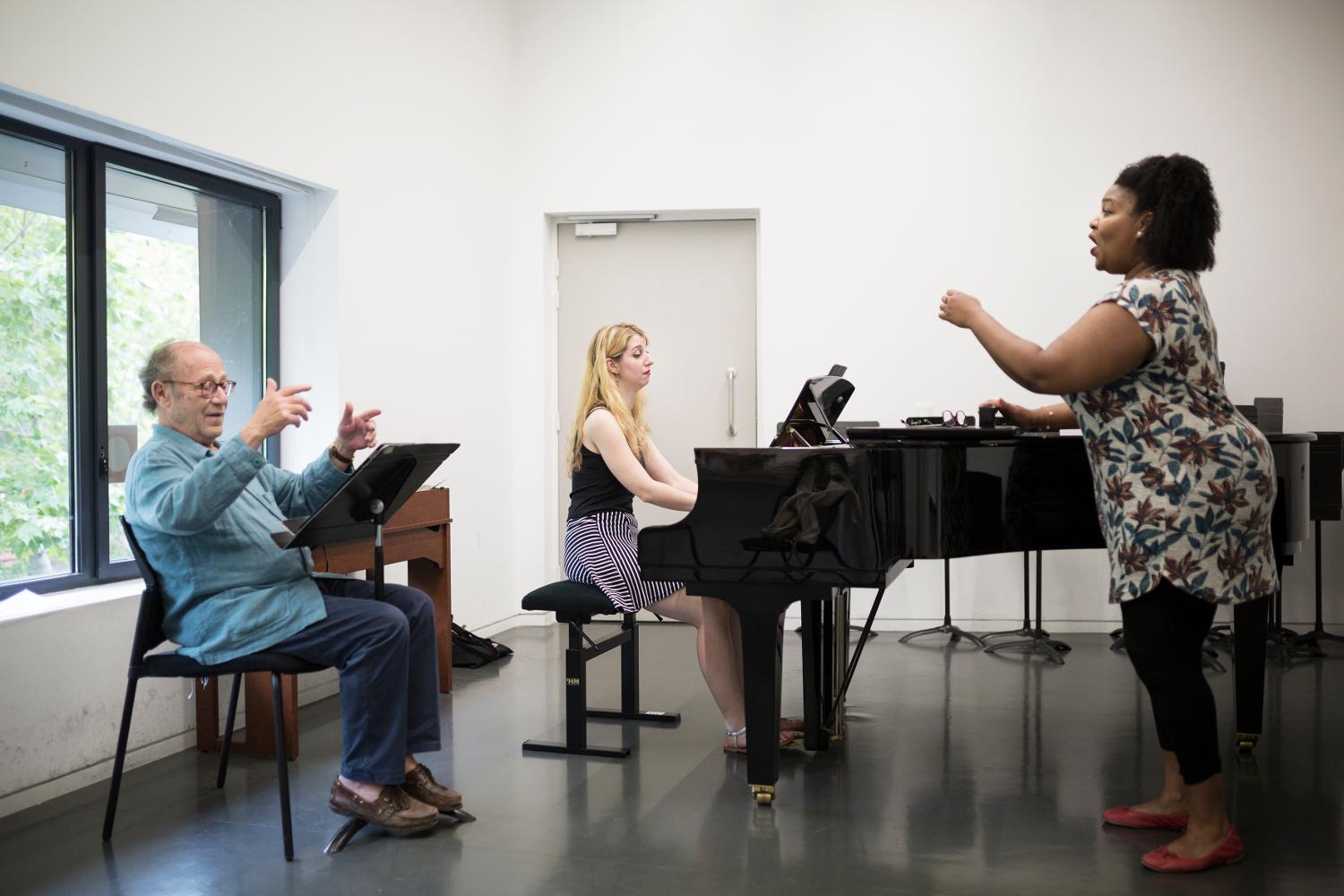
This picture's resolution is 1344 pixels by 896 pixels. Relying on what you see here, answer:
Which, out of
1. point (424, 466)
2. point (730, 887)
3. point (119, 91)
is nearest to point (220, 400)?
point (424, 466)

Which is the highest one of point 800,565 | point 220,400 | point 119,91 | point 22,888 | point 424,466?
point 119,91

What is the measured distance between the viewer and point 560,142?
19.6ft

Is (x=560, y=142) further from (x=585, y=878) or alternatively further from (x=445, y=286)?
(x=585, y=878)

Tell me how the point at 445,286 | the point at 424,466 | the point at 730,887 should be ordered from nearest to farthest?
the point at 730,887
the point at 424,466
the point at 445,286

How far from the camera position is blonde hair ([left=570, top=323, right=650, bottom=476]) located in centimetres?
344

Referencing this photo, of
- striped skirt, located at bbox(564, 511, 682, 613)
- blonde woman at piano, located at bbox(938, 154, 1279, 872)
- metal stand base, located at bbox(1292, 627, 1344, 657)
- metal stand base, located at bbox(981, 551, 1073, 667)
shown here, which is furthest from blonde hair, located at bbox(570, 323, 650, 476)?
metal stand base, located at bbox(1292, 627, 1344, 657)

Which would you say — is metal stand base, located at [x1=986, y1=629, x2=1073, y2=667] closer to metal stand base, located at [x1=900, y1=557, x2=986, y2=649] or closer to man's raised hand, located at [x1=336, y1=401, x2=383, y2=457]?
metal stand base, located at [x1=900, y1=557, x2=986, y2=649]

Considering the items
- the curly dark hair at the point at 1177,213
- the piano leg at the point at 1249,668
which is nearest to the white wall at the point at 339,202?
the curly dark hair at the point at 1177,213

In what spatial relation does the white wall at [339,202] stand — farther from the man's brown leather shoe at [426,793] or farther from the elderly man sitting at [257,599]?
the man's brown leather shoe at [426,793]

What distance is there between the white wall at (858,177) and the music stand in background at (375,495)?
2.03 meters

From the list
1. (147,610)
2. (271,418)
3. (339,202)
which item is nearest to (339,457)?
(271,418)

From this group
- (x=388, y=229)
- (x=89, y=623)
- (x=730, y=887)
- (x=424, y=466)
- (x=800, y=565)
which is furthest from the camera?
(x=388, y=229)

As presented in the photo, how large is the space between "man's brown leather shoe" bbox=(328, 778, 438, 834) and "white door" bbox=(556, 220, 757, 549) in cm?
328

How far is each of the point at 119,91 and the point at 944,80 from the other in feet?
13.0
